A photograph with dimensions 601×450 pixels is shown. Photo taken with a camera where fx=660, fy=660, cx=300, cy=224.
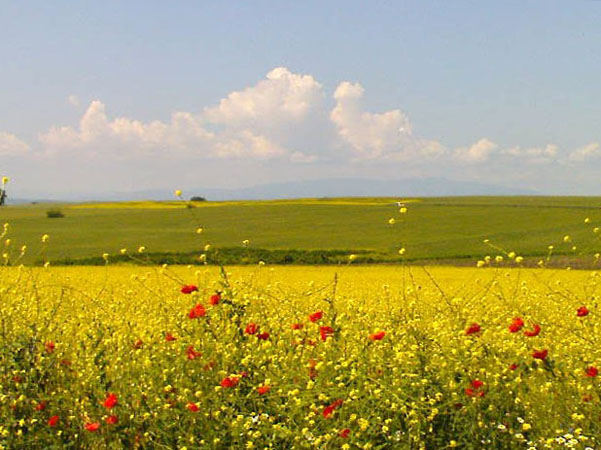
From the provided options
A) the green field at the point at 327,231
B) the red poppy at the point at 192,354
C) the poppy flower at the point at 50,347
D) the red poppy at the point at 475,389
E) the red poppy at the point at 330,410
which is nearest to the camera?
the red poppy at the point at 330,410

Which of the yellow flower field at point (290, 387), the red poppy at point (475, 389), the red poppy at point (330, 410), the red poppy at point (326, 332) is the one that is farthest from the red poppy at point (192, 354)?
the red poppy at point (475, 389)

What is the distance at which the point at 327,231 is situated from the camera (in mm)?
52656

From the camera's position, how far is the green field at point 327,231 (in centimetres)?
3872

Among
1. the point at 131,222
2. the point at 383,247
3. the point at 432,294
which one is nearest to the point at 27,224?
the point at 131,222

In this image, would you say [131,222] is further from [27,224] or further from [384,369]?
[384,369]

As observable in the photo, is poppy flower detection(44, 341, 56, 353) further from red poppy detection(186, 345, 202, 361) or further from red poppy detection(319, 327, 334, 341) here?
red poppy detection(319, 327, 334, 341)

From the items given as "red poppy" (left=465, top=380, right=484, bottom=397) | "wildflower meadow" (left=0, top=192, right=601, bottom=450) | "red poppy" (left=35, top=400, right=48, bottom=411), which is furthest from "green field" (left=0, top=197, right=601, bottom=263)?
"red poppy" (left=465, top=380, right=484, bottom=397)

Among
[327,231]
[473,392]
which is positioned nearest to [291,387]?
[473,392]

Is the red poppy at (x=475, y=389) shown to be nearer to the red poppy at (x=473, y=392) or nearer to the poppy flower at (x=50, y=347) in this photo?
the red poppy at (x=473, y=392)

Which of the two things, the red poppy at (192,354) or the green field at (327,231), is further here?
the green field at (327,231)

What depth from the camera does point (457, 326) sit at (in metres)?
6.16

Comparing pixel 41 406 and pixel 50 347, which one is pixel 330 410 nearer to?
pixel 41 406

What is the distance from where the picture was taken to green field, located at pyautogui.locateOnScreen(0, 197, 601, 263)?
38719 mm

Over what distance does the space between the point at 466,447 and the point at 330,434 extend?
105 centimetres
